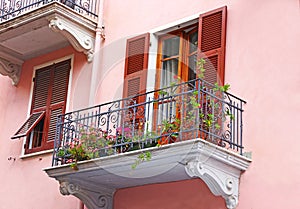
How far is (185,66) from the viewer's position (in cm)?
1012

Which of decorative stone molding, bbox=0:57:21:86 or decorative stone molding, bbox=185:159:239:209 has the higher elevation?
decorative stone molding, bbox=0:57:21:86

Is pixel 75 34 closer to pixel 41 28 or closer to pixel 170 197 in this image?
pixel 41 28

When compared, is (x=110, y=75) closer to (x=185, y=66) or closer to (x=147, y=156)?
(x=185, y=66)

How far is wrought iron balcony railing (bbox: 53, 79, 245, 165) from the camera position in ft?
27.8

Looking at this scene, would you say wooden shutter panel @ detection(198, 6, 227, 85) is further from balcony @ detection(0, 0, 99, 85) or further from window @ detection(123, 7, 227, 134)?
balcony @ detection(0, 0, 99, 85)

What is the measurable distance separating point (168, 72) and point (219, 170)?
247 cm

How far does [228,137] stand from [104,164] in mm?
1726

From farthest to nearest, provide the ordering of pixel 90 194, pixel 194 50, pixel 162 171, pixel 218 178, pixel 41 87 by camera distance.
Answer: pixel 41 87, pixel 194 50, pixel 90 194, pixel 162 171, pixel 218 178

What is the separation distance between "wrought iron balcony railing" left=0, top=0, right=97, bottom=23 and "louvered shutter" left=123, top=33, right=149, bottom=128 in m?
1.13

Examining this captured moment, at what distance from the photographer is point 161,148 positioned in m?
8.37

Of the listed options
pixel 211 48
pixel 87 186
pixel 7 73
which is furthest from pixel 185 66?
pixel 7 73

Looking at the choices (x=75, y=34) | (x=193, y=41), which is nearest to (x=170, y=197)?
(x=193, y=41)

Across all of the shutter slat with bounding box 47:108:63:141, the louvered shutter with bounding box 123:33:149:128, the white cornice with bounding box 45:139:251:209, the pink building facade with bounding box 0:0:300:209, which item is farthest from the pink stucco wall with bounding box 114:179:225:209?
the shutter slat with bounding box 47:108:63:141

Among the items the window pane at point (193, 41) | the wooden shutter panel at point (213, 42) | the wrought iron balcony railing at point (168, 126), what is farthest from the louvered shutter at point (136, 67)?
the wooden shutter panel at point (213, 42)
